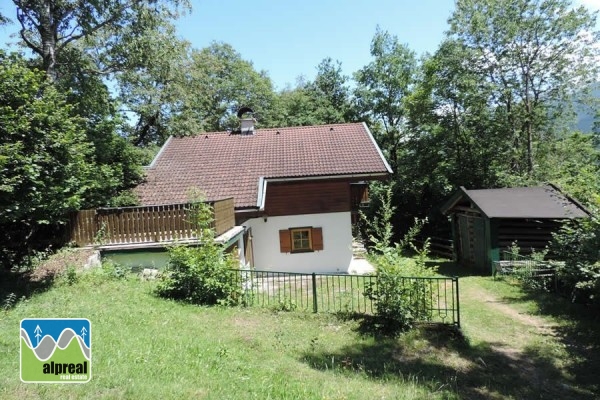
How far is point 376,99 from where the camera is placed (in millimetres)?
32500

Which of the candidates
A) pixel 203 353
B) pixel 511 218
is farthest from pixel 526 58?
pixel 203 353

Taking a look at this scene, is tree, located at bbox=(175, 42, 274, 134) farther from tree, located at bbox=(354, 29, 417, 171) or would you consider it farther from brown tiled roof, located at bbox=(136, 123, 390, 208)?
brown tiled roof, located at bbox=(136, 123, 390, 208)

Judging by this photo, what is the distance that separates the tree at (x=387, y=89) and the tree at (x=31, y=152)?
2721 centimetres

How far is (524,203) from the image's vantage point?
14.7m

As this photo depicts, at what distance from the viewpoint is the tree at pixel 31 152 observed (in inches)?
268

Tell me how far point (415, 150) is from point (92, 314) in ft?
83.7

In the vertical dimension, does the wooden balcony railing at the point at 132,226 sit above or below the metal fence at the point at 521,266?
above

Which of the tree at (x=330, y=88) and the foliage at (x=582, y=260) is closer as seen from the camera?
the foliage at (x=582, y=260)

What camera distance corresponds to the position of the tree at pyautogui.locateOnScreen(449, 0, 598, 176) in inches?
955

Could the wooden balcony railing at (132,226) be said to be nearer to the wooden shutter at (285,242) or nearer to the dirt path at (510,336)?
the wooden shutter at (285,242)

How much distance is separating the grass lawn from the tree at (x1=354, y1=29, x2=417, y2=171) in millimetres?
24811

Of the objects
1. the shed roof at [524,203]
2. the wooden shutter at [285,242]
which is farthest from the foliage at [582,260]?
the wooden shutter at [285,242]

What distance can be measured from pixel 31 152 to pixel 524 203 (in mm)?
15576

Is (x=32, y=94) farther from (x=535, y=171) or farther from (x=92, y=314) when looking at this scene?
(x=535, y=171)
